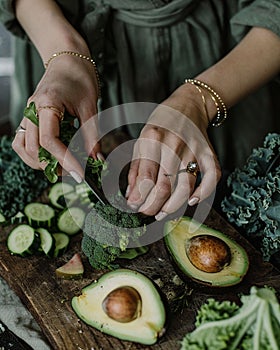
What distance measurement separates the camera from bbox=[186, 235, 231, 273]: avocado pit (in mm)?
1384

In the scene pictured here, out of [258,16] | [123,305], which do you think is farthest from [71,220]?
[258,16]

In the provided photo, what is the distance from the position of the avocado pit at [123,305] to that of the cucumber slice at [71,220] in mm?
325

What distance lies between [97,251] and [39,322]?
0.69 feet

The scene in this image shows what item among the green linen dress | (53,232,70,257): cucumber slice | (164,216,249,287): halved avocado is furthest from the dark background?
(164,216,249,287): halved avocado

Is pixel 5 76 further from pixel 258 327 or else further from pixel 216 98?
pixel 258 327

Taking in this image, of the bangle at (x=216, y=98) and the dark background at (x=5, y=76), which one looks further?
the dark background at (x=5, y=76)

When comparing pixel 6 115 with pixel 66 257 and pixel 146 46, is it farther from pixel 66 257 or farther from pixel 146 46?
pixel 66 257

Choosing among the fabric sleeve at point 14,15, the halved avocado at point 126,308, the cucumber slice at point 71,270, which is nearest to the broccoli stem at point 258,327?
the halved avocado at point 126,308

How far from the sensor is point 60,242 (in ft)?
5.09

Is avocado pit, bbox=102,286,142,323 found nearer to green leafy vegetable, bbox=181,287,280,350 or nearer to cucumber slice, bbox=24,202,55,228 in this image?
green leafy vegetable, bbox=181,287,280,350

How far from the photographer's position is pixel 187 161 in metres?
1.43

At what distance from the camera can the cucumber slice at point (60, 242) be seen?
1529 mm

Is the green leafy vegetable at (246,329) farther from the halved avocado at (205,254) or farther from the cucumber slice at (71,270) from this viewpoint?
the cucumber slice at (71,270)

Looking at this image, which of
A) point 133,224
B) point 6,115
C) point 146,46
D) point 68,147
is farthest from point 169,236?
point 6,115
